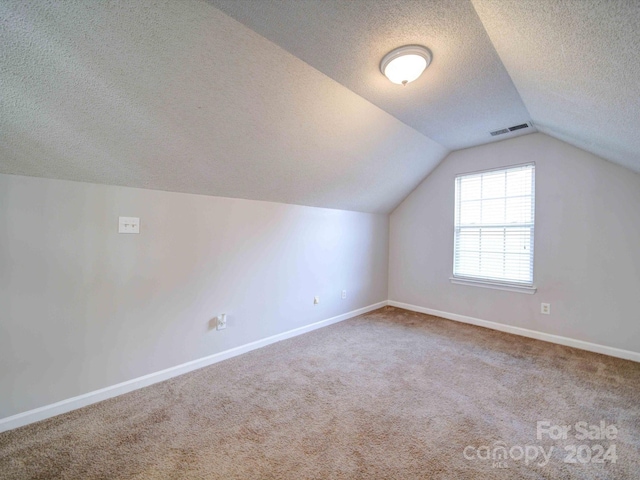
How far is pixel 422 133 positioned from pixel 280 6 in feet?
7.42

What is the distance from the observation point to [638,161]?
2.21 m

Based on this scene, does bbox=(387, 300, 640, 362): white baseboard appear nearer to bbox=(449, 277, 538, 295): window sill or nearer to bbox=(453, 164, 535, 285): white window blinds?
bbox=(449, 277, 538, 295): window sill

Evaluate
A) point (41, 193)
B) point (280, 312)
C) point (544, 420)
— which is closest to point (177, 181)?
point (41, 193)

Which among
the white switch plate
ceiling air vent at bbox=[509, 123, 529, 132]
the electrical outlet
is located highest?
ceiling air vent at bbox=[509, 123, 529, 132]

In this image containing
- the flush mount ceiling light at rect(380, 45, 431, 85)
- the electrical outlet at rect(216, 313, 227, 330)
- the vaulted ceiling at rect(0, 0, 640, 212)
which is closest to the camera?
the vaulted ceiling at rect(0, 0, 640, 212)

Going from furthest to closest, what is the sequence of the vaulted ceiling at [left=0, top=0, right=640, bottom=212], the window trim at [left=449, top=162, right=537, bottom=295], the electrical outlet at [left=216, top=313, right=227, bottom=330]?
the window trim at [left=449, top=162, right=537, bottom=295], the electrical outlet at [left=216, top=313, right=227, bottom=330], the vaulted ceiling at [left=0, top=0, right=640, bottom=212]

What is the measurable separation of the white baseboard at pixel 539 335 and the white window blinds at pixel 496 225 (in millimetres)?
Result: 591

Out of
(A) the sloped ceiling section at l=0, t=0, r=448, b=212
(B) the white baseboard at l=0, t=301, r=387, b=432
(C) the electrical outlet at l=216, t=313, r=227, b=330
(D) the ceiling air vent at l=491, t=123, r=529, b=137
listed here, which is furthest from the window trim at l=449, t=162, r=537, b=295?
(C) the electrical outlet at l=216, t=313, r=227, b=330

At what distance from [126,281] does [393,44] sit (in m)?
2.53

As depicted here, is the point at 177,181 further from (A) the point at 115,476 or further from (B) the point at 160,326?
(A) the point at 115,476

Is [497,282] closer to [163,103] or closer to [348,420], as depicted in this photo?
[348,420]

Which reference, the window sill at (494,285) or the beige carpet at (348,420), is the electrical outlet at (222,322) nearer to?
the beige carpet at (348,420)

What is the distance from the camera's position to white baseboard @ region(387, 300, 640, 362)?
2604 mm

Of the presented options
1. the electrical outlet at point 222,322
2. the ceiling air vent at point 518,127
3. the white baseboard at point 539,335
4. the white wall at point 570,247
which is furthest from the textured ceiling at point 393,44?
the white baseboard at point 539,335
